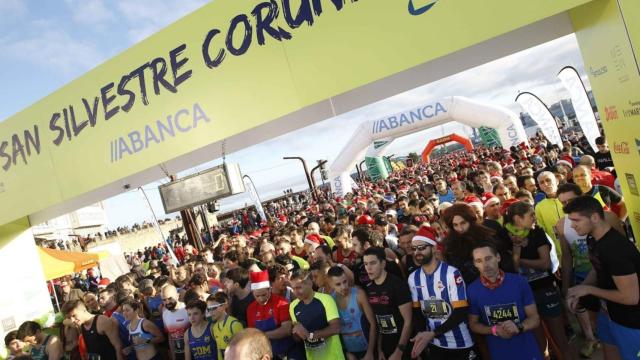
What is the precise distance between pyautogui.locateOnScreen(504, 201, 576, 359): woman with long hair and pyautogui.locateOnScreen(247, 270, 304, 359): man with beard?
7.98 feet

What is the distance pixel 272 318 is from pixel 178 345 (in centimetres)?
155

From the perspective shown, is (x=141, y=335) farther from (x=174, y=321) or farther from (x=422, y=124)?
(x=422, y=124)

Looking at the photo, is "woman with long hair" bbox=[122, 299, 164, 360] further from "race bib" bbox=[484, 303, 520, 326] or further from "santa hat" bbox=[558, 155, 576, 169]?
"santa hat" bbox=[558, 155, 576, 169]

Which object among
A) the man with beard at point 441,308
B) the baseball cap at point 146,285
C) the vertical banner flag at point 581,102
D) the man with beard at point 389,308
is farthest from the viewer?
the vertical banner flag at point 581,102

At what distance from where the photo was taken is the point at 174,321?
4812 millimetres

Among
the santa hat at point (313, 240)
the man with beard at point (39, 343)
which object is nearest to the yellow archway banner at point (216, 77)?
the man with beard at point (39, 343)

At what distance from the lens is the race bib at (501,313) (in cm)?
297

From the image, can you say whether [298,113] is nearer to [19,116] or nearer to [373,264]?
[373,264]

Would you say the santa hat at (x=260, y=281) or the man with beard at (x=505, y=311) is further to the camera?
the santa hat at (x=260, y=281)

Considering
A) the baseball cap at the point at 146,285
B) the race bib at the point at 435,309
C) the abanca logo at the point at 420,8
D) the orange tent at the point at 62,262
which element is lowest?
the race bib at the point at 435,309

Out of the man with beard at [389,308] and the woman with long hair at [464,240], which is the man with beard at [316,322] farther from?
the woman with long hair at [464,240]

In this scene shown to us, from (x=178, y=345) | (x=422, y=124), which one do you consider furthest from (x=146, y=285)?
(x=422, y=124)

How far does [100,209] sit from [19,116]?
203 feet

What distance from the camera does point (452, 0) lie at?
284 centimetres
